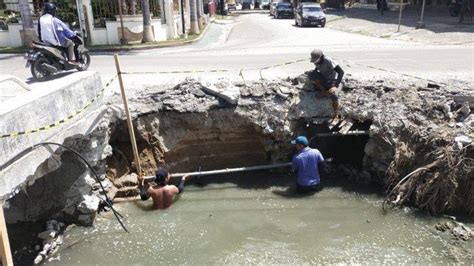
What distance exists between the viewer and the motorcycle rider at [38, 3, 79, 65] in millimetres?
10797

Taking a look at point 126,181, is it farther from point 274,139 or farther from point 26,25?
point 26,25

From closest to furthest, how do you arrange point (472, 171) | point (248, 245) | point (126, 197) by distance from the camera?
1. point (248, 245)
2. point (472, 171)
3. point (126, 197)

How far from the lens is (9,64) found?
16.4 metres

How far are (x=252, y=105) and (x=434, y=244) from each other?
4.70 meters

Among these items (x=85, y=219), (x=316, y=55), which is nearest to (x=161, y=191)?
(x=85, y=219)

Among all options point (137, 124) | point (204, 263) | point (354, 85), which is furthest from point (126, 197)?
point (354, 85)

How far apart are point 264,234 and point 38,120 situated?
4373mm

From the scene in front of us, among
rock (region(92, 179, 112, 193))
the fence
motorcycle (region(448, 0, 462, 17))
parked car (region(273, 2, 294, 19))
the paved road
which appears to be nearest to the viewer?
rock (region(92, 179, 112, 193))

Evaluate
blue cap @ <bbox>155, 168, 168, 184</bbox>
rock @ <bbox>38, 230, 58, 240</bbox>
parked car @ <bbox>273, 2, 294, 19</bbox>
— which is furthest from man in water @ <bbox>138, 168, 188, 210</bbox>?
parked car @ <bbox>273, 2, 294, 19</bbox>

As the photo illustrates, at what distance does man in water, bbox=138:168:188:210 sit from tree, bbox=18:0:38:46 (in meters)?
16.0

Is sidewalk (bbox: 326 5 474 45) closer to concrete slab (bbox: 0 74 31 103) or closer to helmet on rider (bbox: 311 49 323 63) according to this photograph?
helmet on rider (bbox: 311 49 323 63)

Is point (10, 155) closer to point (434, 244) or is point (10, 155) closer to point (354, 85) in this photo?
point (434, 244)

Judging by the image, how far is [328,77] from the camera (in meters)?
10.0

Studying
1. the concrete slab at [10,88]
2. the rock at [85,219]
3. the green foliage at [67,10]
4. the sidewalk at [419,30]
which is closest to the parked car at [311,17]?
the sidewalk at [419,30]
